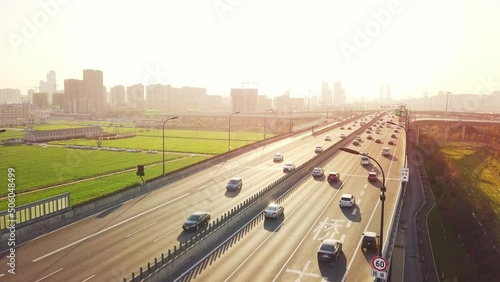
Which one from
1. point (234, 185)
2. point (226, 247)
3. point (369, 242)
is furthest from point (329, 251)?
point (234, 185)

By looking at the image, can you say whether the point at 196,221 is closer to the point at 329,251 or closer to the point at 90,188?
the point at 329,251

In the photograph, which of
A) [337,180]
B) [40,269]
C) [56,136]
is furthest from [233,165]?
[56,136]

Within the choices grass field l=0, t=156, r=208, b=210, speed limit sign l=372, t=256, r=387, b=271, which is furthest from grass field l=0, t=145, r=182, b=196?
speed limit sign l=372, t=256, r=387, b=271

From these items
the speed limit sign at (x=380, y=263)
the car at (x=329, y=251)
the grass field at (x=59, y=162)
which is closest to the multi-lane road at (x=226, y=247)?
the car at (x=329, y=251)

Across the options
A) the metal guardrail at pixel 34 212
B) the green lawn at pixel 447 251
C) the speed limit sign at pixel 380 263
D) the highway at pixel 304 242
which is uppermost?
the speed limit sign at pixel 380 263

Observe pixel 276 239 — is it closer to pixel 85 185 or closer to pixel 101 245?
pixel 101 245

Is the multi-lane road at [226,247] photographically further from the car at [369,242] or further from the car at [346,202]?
the car at [369,242]

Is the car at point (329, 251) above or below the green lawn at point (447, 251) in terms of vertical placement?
above
